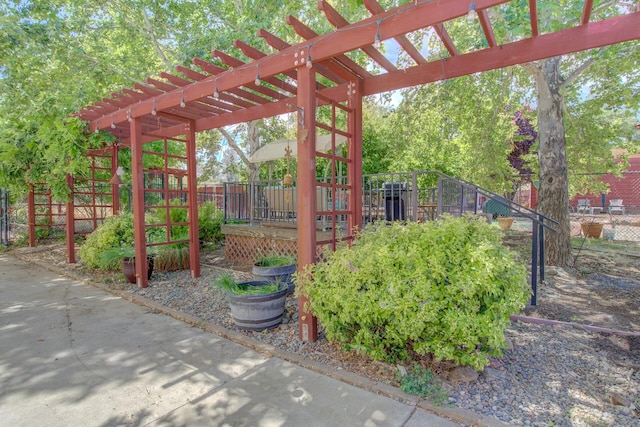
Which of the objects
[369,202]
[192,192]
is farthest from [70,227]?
[369,202]

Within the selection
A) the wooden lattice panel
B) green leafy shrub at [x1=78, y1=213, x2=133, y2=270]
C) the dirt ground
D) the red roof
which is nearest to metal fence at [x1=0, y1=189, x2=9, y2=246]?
the dirt ground

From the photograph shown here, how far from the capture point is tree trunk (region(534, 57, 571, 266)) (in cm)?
552

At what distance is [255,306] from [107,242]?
3.95m

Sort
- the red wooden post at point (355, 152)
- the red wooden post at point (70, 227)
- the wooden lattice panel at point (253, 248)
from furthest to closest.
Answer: the red wooden post at point (70, 227), the wooden lattice panel at point (253, 248), the red wooden post at point (355, 152)

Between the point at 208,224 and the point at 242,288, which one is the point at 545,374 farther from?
the point at 208,224

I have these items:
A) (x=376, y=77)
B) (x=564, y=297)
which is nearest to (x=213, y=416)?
(x=376, y=77)

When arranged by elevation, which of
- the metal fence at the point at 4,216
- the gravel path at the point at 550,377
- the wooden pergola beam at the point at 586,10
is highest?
the wooden pergola beam at the point at 586,10

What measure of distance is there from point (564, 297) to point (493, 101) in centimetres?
451

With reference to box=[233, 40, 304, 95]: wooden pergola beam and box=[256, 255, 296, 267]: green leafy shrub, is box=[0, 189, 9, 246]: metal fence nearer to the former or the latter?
box=[256, 255, 296, 267]: green leafy shrub

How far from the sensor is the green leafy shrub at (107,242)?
551cm

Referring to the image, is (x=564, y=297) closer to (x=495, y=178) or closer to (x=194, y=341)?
(x=194, y=341)

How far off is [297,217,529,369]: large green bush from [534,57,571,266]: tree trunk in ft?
13.4

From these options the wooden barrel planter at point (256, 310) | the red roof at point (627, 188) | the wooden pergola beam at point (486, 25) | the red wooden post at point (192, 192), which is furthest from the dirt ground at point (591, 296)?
the red roof at point (627, 188)

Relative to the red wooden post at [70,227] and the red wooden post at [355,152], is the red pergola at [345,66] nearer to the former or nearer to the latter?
the red wooden post at [355,152]
